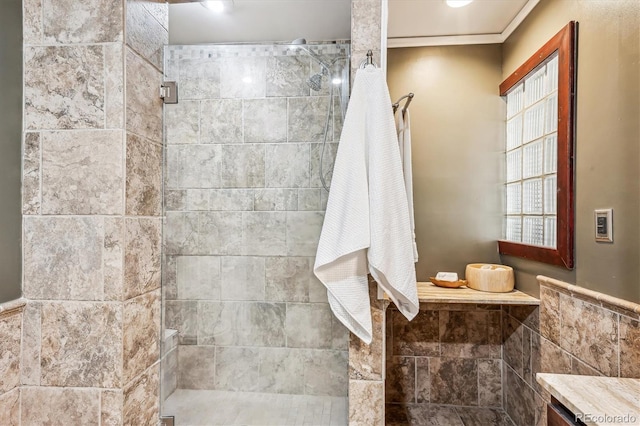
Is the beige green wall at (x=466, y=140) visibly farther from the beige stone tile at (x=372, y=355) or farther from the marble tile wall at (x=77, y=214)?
the marble tile wall at (x=77, y=214)

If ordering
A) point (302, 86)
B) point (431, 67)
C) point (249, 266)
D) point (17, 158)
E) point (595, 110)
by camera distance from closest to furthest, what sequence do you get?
point (17, 158) < point (595, 110) < point (302, 86) < point (249, 266) < point (431, 67)

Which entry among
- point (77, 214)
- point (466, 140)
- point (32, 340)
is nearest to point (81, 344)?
point (32, 340)

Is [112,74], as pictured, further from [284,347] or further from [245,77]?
[284,347]

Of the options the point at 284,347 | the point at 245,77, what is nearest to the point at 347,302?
the point at 284,347

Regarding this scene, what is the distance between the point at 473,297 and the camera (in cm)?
168

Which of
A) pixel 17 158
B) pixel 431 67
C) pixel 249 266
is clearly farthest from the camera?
pixel 431 67

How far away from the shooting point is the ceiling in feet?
5.41

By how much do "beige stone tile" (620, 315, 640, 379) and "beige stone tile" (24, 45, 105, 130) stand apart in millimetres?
1858

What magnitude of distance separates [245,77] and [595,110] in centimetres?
162

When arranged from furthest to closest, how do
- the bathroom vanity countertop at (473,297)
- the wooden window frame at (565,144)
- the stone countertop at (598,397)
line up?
1. the bathroom vanity countertop at (473,297)
2. the wooden window frame at (565,144)
3. the stone countertop at (598,397)

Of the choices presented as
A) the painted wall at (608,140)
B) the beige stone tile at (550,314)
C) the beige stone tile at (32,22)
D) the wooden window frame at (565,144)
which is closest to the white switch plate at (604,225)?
the painted wall at (608,140)

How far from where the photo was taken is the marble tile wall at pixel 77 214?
3.66 ft

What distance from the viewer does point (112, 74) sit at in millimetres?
1121

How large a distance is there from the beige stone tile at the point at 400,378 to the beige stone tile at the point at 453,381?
118 millimetres
